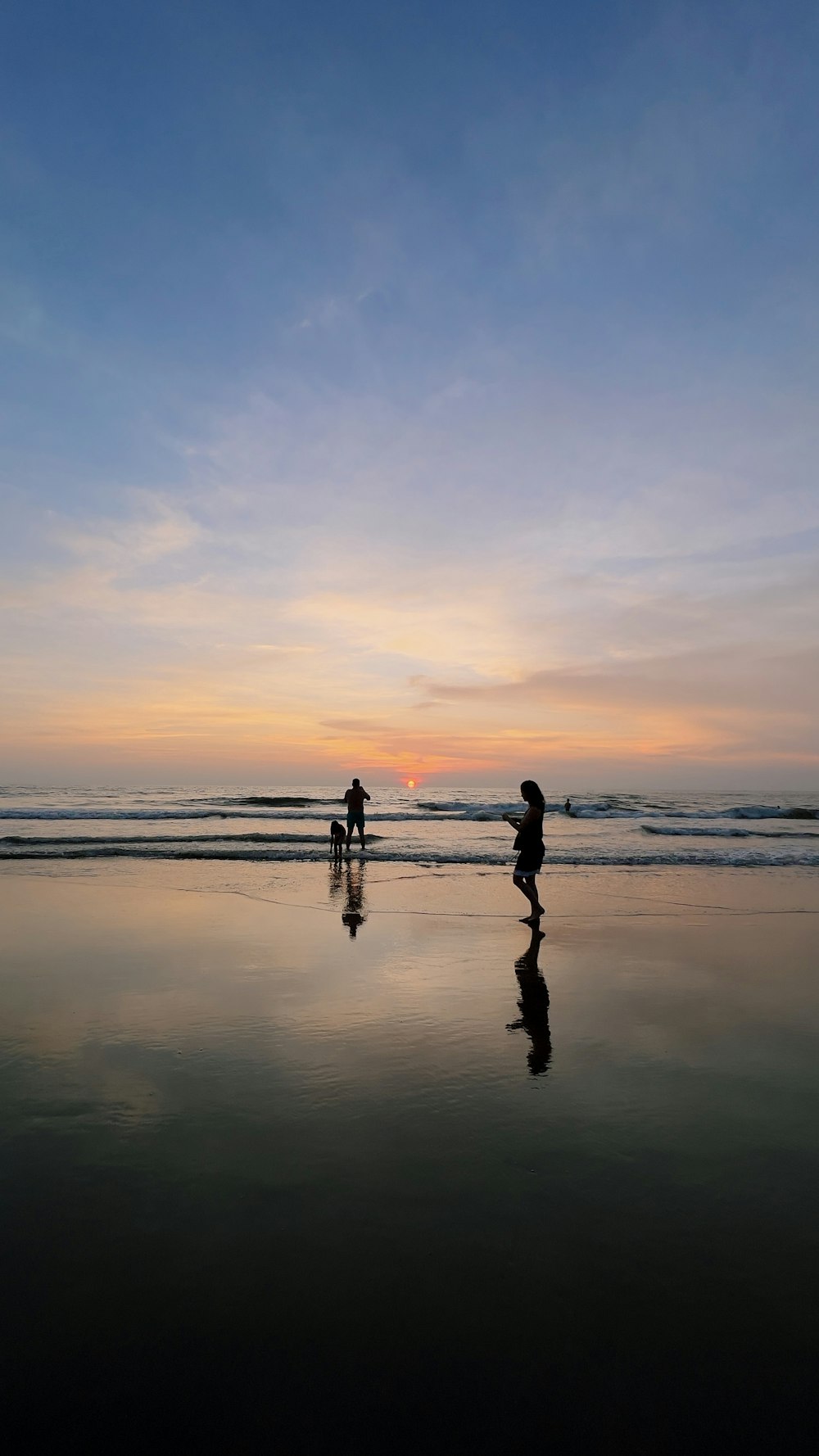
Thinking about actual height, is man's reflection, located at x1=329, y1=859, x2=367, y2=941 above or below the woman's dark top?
below

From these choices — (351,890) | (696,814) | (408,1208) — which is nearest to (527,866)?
(351,890)

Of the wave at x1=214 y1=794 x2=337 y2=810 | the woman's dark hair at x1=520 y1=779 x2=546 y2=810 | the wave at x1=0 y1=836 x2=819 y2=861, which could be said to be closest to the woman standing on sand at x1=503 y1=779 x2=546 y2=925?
the woman's dark hair at x1=520 y1=779 x2=546 y2=810

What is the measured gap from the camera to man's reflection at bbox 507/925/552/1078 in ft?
18.3

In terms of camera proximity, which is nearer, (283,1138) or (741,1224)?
(741,1224)

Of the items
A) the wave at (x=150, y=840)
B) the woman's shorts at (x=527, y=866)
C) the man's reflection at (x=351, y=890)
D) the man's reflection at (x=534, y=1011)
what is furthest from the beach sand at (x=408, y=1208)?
the wave at (x=150, y=840)

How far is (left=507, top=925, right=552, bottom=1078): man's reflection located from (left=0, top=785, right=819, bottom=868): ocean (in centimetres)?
1266

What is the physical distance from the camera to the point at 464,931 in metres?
10.8

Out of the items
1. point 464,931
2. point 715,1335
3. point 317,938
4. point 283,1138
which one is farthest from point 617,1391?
point 464,931

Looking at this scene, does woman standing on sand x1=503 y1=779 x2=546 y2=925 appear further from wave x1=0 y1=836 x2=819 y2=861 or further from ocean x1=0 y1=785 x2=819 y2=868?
ocean x1=0 y1=785 x2=819 y2=868

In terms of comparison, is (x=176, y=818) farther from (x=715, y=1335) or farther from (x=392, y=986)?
(x=715, y=1335)

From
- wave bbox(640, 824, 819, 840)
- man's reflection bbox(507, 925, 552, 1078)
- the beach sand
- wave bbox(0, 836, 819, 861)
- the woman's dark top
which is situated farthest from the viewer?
wave bbox(640, 824, 819, 840)

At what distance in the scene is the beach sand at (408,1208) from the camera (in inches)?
93.5

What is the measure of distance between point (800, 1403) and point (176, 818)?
1561 inches

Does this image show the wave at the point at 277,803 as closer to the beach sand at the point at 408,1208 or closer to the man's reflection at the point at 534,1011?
the man's reflection at the point at 534,1011
